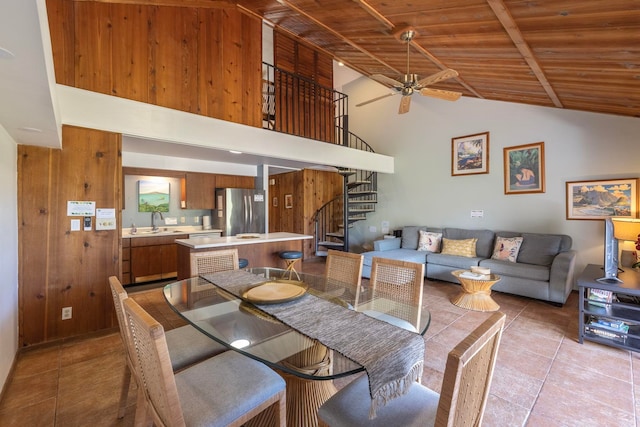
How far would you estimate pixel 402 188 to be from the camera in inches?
247

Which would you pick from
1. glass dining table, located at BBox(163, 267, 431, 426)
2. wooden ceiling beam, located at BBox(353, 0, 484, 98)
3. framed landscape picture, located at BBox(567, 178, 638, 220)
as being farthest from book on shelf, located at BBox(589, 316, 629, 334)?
wooden ceiling beam, located at BBox(353, 0, 484, 98)

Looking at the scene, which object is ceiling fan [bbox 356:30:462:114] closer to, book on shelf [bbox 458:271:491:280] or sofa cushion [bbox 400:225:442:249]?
book on shelf [bbox 458:271:491:280]

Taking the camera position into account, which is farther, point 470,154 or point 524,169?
point 470,154

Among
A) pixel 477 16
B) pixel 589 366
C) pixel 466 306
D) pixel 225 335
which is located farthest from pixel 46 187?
pixel 589 366

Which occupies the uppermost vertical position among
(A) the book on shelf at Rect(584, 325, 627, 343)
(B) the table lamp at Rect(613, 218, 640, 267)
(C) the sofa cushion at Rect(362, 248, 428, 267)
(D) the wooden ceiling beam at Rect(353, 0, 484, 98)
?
(D) the wooden ceiling beam at Rect(353, 0, 484, 98)

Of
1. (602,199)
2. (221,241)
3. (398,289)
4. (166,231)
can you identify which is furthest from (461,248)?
(166,231)

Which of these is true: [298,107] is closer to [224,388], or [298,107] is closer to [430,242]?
[430,242]

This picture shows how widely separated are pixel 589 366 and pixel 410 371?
89.2 inches

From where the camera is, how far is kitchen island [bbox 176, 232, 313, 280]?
3396 mm

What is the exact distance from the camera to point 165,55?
325 cm

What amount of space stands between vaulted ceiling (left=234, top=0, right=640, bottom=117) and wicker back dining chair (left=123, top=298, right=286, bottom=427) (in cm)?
288

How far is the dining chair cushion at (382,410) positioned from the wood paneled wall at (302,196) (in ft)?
18.1

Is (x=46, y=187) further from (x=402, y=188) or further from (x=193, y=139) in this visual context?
(x=402, y=188)

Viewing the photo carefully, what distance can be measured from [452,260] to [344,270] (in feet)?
9.82
